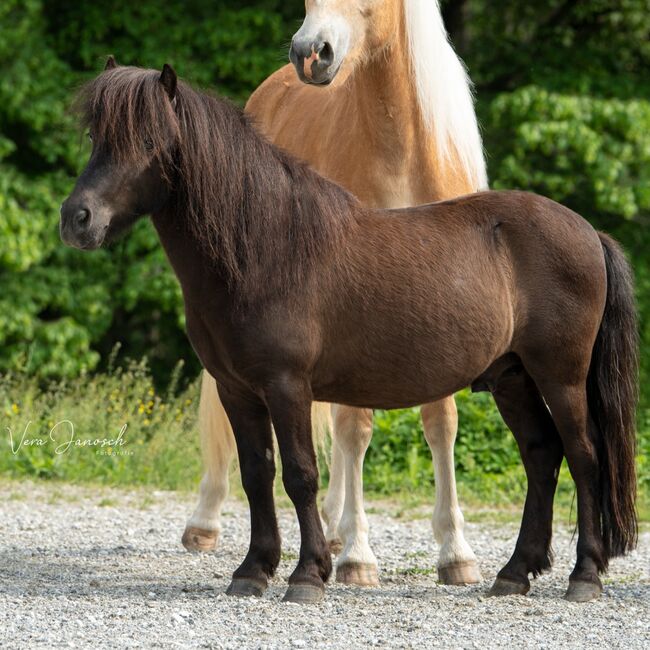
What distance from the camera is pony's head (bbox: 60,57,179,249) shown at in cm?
434

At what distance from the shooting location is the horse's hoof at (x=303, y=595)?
458 cm

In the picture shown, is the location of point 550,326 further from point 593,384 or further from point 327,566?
point 327,566

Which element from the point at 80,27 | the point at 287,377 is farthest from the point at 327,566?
the point at 80,27

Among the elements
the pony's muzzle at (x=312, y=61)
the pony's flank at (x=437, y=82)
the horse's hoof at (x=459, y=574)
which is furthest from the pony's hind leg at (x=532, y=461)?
the pony's muzzle at (x=312, y=61)

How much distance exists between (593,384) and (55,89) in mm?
8917

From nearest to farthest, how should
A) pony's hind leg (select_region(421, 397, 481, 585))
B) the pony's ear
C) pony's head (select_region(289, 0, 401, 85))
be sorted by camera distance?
the pony's ear
pony's head (select_region(289, 0, 401, 85))
pony's hind leg (select_region(421, 397, 481, 585))

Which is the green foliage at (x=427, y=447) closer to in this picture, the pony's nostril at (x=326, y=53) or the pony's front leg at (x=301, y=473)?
the pony's front leg at (x=301, y=473)

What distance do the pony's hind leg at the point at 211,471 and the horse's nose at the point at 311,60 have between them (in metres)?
1.95

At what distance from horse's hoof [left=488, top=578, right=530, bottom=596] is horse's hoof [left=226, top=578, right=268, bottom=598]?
3.30ft

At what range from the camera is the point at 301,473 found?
4.58m

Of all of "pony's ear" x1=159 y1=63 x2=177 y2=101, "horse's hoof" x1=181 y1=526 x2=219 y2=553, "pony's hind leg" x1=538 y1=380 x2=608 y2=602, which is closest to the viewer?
"pony's ear" x1=159 y1=63 x2=177 y2=101

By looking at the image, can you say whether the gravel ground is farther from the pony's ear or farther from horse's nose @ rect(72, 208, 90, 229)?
the pony's ear

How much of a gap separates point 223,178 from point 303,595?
169cm

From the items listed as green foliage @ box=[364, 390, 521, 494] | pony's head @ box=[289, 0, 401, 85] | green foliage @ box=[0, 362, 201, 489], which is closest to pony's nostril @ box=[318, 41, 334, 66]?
pony's head @ box=[289, 0, 401, 85]
